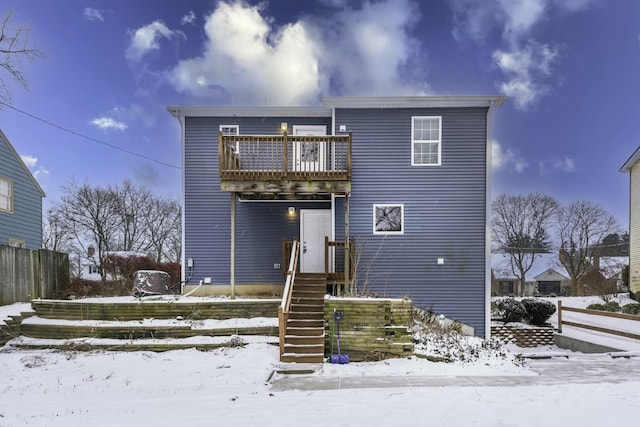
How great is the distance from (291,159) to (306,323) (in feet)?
18.1

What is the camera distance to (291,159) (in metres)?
12.1

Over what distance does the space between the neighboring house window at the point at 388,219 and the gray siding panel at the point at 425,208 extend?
160mm

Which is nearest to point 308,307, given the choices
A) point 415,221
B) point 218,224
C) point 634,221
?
point 415,221

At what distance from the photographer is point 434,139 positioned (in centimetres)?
1226

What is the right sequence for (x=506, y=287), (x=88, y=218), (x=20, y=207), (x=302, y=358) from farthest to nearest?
(x=506, y=287)
(x=88, y=218)
(x=20, y=207)
(x=302, y=358)

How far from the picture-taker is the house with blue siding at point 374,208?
1195 centimetres

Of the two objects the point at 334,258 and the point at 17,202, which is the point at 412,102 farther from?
the point at 17,202

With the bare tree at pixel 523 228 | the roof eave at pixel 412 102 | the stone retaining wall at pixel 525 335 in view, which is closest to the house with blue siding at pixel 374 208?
the roof eave at pixel 412 102

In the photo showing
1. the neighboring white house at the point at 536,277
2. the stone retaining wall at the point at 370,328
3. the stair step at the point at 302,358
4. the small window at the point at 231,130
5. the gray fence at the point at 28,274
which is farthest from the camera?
the neighboring white house at the point at 536,277

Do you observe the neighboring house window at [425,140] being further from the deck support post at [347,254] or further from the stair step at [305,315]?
the stair step at [305,315]

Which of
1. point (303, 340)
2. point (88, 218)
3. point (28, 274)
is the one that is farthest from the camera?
point (88, 218)

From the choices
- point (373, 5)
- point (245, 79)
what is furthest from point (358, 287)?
point (373, 5)

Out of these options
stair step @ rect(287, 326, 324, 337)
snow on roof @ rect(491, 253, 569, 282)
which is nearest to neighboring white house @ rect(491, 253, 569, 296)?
snow on roof @ rect(491, 253, 569, 282)

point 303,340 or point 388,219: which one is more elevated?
point 388,219
